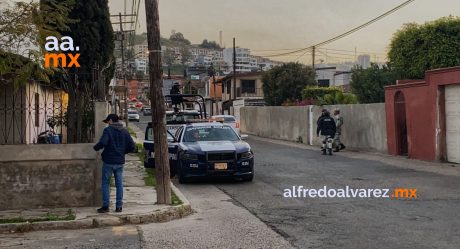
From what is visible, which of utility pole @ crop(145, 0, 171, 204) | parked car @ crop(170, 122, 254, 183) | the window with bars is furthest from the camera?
the window with bars

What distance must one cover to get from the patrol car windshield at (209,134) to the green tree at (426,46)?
14.2 m

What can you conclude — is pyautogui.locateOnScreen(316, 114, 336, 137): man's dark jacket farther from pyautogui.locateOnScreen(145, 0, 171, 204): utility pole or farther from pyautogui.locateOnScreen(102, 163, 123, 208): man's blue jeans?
pyautogui.locateOnScreen(102, 163, 123, 208): man's blue jeans

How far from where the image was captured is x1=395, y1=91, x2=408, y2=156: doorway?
2120cm

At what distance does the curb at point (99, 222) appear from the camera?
907 cm

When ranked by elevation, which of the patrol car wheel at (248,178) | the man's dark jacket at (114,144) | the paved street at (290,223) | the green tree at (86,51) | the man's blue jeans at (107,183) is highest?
the green tree at (86,51)

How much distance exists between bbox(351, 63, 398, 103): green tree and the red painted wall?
1717 cm

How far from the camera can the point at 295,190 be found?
13.0m

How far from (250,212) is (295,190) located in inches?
112

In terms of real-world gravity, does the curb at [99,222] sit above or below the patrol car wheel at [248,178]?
below

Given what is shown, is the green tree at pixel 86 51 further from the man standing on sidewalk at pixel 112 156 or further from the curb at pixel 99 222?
the curb at pixel 99 222

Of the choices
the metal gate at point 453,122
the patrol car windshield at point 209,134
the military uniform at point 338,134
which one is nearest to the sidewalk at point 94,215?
the patrol car windshield at point 209,134

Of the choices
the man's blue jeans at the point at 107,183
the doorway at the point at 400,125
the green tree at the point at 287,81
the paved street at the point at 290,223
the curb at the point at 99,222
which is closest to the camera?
the paved street at the point at 290,223

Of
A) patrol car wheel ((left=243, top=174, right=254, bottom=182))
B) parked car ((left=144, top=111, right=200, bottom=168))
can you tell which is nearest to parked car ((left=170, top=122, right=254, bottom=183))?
patrol car wheel ((left=243, top=174, right=254, bottom=182))

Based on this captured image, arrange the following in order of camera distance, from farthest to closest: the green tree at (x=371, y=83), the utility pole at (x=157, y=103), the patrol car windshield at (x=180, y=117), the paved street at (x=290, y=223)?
the green tree at (x=371, y=83)
the patrol car windshield at (x=180, y=117)
the utility pole at (x=157, y=103)
the paved street at (x=290, y=223)
